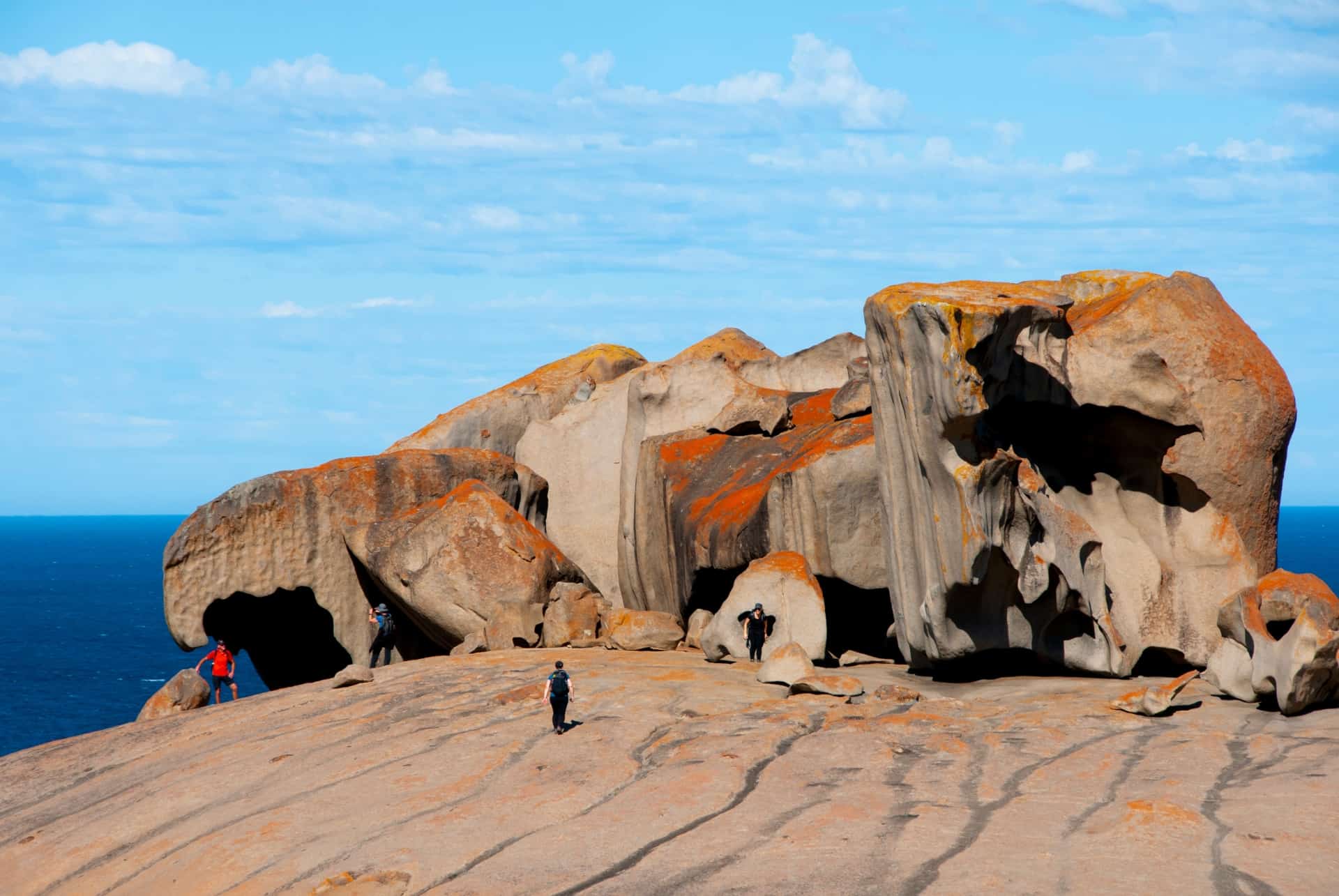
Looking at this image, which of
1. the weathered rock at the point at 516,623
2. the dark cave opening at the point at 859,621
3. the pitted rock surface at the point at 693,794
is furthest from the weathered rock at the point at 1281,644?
the weathered rock at the point at 516,623

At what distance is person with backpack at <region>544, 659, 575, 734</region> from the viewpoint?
19.5 meters

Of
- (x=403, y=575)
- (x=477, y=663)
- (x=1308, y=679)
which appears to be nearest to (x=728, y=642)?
(x=477, y=663)

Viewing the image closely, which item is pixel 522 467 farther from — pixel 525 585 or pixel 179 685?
pixel 179 685

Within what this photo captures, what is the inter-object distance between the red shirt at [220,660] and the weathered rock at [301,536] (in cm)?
290

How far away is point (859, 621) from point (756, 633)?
472cm

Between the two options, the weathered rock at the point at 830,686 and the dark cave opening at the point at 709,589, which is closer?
the weathered rock at the point at 830,686

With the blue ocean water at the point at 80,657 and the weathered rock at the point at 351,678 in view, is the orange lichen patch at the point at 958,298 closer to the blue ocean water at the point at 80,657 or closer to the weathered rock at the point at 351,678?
the weathered rock at the point at 351,678

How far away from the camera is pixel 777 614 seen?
26.0 metres

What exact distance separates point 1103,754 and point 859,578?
9538 mm

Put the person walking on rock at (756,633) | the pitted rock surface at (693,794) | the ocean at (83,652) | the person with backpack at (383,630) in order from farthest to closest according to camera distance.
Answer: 1. the ocean at (83,652)
2. the person with backpack at (383,630)
3. the person walking on rock at (756,633)
4. the pitted rock surface at (693,794)

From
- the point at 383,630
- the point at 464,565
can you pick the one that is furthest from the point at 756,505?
the point at 383,630

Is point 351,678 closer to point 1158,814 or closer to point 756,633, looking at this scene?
point 756,633

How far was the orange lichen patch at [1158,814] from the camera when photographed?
1427 cm

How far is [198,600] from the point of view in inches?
1235
